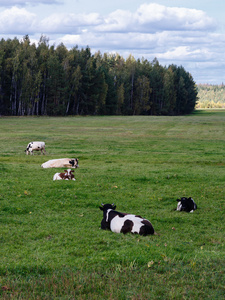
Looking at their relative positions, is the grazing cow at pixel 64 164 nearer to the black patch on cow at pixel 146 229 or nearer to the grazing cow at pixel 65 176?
the grazing cow at pixel 65 176

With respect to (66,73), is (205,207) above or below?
below

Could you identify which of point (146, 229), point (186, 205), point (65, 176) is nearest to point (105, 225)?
point (146, 229)

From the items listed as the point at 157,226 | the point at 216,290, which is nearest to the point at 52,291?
the point at 216,290

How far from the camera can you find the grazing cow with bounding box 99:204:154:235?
10.2m

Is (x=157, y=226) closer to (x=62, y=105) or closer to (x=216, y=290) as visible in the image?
(x=216, y=290)

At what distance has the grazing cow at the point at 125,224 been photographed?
1024 centimetres

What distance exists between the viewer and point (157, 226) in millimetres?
11297

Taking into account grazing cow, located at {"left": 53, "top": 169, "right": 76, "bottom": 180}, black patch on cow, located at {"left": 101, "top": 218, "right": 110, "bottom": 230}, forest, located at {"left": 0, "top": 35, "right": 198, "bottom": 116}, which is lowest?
black patch on cow, located at {"left": 101, "top": 218, "right": 110, "bottom": 230}

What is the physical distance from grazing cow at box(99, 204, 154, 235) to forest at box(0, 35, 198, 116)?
85.5 metres

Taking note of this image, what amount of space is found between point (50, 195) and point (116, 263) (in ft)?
23.6

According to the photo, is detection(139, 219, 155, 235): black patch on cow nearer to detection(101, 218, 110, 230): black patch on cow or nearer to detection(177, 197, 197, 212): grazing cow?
detection(101, 218, 110, 230): black patch on cow

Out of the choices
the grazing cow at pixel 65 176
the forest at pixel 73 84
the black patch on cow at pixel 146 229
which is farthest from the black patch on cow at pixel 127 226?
the forest at pixel 73 84

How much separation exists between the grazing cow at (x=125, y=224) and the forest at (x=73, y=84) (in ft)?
281

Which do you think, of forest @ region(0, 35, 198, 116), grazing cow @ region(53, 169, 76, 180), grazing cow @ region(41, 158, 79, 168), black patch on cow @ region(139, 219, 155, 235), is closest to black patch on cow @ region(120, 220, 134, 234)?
black patch on cow @ region(139, 219, 155, 235)
